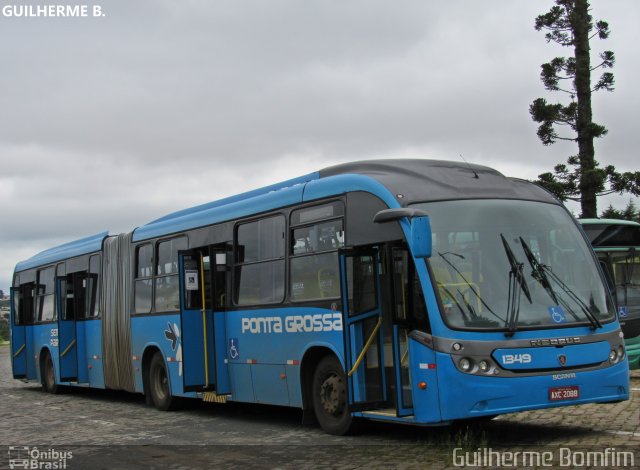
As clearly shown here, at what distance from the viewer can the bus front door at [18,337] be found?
973 inches

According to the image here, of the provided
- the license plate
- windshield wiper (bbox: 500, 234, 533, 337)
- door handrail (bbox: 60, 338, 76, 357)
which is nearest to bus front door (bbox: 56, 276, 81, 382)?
door handrail (bbox: 60, 338, 76, 357)

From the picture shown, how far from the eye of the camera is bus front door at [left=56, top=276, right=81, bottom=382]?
69.7ft

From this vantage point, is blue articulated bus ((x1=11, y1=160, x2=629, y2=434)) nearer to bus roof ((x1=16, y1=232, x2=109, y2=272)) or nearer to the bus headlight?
the bus headlight

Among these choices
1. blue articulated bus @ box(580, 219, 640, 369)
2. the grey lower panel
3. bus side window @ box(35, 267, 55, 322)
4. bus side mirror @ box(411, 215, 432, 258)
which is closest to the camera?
bus side mirror @ box(411, 215, 432, 258)

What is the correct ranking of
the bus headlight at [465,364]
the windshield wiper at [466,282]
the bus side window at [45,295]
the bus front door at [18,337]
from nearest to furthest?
the bus headlight at [465,364], the windshield wiper at [466,282], the bus side window at [45,295], the bus front door at [18,337]

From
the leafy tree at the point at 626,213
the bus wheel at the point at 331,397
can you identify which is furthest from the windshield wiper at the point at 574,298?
the leafy tree at the point at 626,213

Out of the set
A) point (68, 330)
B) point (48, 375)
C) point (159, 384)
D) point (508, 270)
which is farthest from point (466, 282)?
point (48, 375)

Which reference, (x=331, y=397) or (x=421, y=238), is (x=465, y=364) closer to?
(x=421, y=238)

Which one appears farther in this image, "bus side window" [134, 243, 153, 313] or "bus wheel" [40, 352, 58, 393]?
"bus wheel" [40, 352, 58, 393]

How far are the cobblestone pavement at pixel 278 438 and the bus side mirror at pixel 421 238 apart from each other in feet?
6.68

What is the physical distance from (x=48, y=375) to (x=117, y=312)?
570 cm

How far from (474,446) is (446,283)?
171cm

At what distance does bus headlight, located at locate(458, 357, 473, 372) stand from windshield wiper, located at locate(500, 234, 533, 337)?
493mm

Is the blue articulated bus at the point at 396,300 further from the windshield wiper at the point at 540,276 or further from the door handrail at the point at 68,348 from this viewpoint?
the door handrail at the point at 68,348
